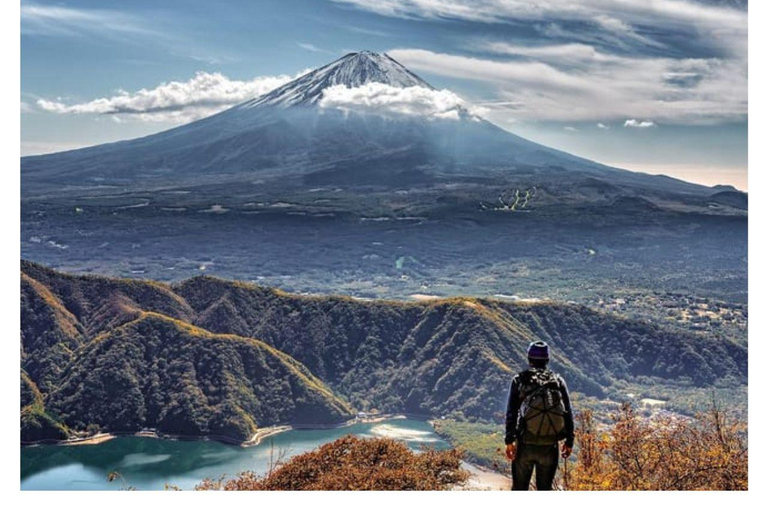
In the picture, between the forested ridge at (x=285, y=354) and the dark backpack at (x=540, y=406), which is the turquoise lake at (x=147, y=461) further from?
the dark backpack at (x=540, y=406)

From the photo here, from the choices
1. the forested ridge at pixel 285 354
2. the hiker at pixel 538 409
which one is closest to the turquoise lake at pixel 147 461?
the forested ridge at pixel 285 354

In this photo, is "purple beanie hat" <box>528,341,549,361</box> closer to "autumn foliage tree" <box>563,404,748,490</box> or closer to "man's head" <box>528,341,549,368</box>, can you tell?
"man's head" <box>528,341,549,368</box>

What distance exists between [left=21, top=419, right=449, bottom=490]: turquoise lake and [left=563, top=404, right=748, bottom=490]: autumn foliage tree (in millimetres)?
16899

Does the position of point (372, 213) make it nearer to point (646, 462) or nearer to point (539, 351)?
point (646, 462)

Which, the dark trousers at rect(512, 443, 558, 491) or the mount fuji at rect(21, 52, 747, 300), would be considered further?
the mount fuji at rect(21, 52, 747, 300)

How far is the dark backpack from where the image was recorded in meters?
3.58

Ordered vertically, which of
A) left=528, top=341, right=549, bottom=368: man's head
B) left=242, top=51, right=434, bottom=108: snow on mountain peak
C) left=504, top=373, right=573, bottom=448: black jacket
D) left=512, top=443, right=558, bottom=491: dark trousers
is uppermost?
left=242, top=51, right=434, bottom=108: snow on mountain peak

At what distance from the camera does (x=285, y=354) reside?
111 feet

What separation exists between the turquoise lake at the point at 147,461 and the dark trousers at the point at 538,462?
18026 mm

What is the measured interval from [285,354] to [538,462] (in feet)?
100

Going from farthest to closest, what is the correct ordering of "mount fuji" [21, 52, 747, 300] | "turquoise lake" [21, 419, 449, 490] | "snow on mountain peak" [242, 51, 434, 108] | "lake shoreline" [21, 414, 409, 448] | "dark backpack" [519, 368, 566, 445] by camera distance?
"snow on mountain peak" [242, 51, 434, 108], "mount fuji" [21, 52, 747, 300], "lake shoreline" [21, 414, 409, 448], "turquoise lake" [21, 419, 449, 490], "dark backpack" [519, 368, 566, 445]

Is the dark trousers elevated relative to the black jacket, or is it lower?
lower

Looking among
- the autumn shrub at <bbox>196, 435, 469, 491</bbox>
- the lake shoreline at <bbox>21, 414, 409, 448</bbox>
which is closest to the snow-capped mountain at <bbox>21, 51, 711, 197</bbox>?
the lake shoreline at <bbox>21, 414, 409, 448</bbox>
